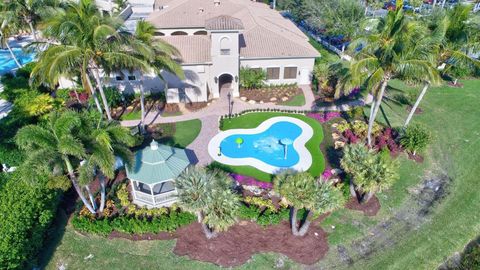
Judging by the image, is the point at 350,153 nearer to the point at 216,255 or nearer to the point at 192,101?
the point at 216,255

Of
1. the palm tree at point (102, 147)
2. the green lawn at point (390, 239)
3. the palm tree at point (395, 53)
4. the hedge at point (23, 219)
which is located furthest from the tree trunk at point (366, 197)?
the hedge at point (23, 219)

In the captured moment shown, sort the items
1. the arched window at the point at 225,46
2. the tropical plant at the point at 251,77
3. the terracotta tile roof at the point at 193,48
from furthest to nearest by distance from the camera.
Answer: the tropical plant at the point at 251,77
the terracotta tile roof at the point at 193,48
the arched window at the point at 225,46

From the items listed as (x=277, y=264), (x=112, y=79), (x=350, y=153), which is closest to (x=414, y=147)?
(x=350, y=153)

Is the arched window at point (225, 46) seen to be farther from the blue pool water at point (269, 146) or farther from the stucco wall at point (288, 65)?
the blue pool water at point (269, 146)

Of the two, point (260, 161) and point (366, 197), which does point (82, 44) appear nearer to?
point (260, 161)

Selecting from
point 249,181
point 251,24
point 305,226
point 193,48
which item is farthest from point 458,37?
point 193,48

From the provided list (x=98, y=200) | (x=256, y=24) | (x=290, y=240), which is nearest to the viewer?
(x=290, y=240)
